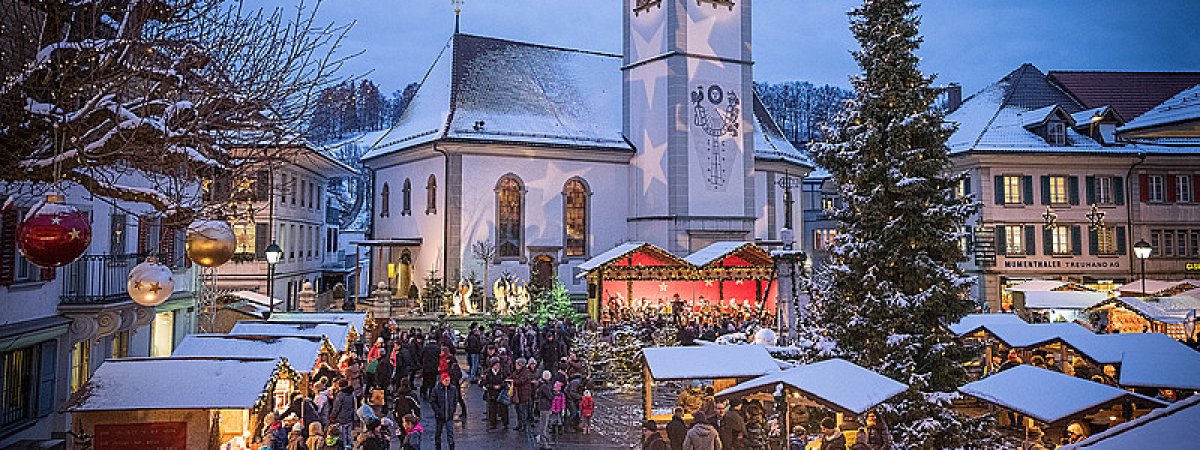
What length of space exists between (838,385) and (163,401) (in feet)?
27.6

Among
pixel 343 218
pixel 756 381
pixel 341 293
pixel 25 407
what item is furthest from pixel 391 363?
pixel 343 218

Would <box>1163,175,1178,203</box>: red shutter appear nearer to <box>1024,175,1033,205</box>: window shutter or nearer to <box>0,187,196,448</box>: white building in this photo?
<box>1024,175,1033,205</box>: window shutter

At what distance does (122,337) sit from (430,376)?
6.12 meters

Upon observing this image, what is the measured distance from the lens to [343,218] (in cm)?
7138

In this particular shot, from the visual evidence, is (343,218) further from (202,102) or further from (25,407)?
(202,102)

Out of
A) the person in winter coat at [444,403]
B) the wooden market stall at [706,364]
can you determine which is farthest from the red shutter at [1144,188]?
the person in winter coat at [444,403]

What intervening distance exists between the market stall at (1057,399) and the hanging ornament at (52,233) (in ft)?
37.9

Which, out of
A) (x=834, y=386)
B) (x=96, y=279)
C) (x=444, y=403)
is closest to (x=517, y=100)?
(x=96, y=279)

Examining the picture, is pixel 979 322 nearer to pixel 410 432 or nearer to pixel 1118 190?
pixel 410 432

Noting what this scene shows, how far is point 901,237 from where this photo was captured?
46.5 ft

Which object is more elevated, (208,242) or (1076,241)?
(1076,241)

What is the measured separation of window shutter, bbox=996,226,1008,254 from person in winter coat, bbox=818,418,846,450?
28.5 m

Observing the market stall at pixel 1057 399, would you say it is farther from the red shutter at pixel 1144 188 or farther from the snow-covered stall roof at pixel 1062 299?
the red shutter at pixel 1144 188

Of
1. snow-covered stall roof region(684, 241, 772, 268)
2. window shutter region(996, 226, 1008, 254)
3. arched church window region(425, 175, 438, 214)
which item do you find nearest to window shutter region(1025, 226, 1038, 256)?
window shutter region(996, 226, 1008, 254)
